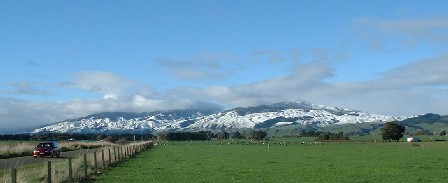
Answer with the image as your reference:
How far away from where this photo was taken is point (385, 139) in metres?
181

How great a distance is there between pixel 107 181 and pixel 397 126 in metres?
159

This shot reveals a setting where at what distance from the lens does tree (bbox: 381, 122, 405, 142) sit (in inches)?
6993

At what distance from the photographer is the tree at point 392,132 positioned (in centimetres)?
17762

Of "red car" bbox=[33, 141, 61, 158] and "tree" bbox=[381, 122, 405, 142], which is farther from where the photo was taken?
"tree" bbox=[381, 122, 405, 142]

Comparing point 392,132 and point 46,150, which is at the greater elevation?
point 392,132

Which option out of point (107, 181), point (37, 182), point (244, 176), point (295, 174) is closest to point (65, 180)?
point (37, 182)

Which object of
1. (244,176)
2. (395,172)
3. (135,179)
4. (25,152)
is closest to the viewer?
(135,179)

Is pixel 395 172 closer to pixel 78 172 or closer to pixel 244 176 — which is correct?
pixel 244 176

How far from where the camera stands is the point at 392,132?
179 meters

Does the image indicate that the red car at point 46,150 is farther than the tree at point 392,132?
No

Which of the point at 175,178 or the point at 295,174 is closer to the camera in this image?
the point at 175,178

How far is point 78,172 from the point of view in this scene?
95.9ft

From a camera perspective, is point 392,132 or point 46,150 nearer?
point 46,150

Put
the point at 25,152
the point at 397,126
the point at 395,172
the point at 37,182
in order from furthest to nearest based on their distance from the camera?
the point at 397,126 → the point at 25,152 → the point at 395,172 → the point at 37,182
